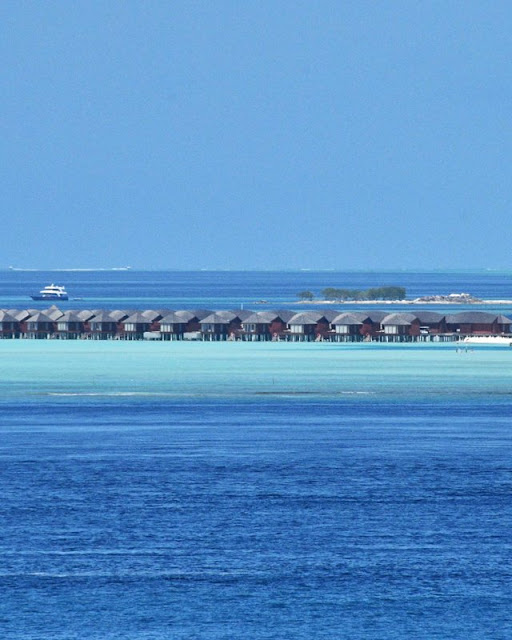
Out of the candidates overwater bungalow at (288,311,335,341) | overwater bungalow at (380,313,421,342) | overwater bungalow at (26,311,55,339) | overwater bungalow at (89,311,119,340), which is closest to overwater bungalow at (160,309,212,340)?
overwater bungalow at (89,311,119,340)

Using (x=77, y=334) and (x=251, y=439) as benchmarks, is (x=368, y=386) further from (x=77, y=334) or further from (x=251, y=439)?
(x=77, y=334)

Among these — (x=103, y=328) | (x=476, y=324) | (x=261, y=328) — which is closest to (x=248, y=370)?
(x=261, y=328)

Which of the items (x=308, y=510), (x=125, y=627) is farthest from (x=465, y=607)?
(x=308, y=510)

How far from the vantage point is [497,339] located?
10731 cm

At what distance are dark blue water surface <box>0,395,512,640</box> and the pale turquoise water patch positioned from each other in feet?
46.0

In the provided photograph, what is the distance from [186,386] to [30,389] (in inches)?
271

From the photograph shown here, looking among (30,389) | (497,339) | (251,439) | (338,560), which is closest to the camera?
(338,560)

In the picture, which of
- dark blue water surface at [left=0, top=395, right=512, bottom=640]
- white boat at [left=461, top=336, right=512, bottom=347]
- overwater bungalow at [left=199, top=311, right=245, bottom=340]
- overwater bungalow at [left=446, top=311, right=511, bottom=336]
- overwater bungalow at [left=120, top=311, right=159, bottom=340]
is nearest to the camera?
dark blue water surface at [left=0, top=395, right=512, bottom=640]

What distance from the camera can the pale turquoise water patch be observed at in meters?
63.6

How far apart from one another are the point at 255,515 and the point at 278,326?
264 ft

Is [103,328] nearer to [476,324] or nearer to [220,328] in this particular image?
[220,328]

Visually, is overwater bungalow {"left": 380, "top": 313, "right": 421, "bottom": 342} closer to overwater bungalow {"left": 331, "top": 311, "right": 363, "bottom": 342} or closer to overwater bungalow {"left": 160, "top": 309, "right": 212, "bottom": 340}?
overwater bungalow {"left": 331, "top": 311, "right": 363, "bottom": 342}

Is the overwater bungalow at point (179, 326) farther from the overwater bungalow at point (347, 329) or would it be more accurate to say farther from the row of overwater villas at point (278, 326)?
the overwater bungalow at point (347, 329)

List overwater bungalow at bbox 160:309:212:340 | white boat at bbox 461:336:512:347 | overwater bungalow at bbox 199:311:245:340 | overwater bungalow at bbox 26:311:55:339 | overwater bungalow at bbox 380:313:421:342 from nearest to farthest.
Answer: white boat at bbox 461:336:512:347, overwater bungalow at bbox 380:313:421:342, overwater bungalow at bbox 199:311:245:340, overwater bungalow at bbox 160:309:212:340, overwater bungalow at bbox 26:311:55:339
